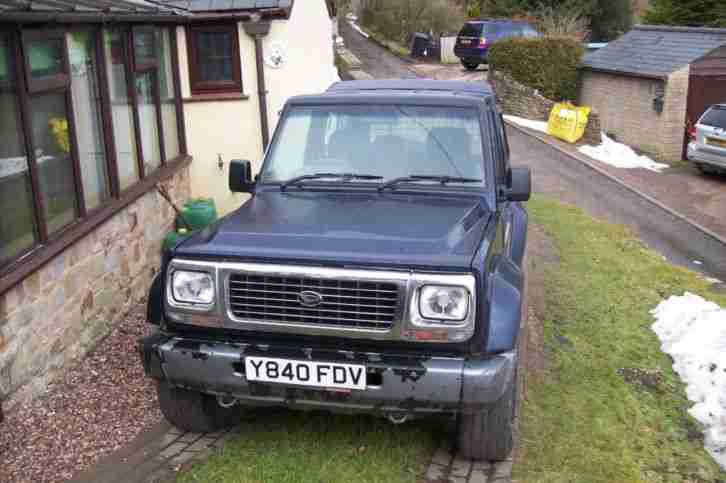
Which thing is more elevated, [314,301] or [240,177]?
[240,177]

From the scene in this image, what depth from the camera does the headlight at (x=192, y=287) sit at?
440 cm

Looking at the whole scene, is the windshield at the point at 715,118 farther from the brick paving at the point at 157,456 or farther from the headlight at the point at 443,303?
the brick paving at the point at 157,456

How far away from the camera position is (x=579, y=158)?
64.1ft

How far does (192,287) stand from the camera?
14.6 ft

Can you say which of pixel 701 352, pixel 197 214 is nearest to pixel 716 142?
pixel 701 352

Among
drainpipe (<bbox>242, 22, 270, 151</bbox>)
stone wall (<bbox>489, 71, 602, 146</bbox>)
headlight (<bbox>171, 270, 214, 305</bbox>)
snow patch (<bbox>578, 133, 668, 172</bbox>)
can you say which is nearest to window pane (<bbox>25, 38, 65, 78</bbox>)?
headlight (<bbox>171, 270, 214, 305</bbox>)

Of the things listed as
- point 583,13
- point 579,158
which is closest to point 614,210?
Answer: point 579,158

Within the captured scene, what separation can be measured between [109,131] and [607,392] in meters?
5.17

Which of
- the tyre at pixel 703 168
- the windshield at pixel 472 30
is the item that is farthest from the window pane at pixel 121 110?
Answer: the windshield at pixel 472 30

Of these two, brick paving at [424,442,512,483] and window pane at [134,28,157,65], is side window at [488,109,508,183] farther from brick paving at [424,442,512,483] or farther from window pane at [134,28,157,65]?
window pane at [134,28,157,65]

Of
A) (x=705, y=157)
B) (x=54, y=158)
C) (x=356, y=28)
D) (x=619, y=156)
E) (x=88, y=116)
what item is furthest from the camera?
(x=356, y=28)

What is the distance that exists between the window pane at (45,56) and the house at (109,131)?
0.05 feet

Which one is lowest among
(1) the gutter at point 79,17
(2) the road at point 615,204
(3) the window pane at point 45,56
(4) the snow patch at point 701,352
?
(2) the road at point 615,204

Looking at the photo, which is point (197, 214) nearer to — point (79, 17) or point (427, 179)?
point (79, 17)
